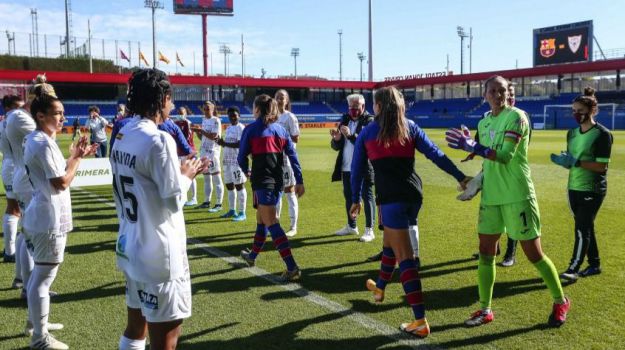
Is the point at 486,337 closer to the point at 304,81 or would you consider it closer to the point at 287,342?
the point at 287,342

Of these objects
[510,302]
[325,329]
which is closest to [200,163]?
[325,329]

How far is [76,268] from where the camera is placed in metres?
6.38

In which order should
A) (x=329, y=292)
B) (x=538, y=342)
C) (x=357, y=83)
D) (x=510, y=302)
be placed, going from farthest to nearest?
(x=357, y=83) < (x=329, y=292) < (x=510, y=302) < (x=538, y=342)

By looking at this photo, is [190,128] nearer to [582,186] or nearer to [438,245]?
[438,245]

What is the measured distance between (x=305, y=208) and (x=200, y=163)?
7594 millimetres

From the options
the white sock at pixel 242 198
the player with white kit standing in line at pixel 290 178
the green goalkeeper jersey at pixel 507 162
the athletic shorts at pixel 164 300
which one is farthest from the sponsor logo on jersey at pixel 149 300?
the white sock at pixel 242 198

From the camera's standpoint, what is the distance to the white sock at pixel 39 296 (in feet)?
13.1

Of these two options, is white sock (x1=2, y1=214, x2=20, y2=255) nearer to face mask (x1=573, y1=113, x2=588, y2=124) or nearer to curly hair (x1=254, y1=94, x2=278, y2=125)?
curly hair (x1=254, y1=94, x2=278, y2=125)

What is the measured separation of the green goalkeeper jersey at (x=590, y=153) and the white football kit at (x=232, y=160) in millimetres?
5611

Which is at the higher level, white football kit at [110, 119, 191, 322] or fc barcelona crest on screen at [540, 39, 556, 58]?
fc barcelona crest on screen at [540, 39, 556, 58]

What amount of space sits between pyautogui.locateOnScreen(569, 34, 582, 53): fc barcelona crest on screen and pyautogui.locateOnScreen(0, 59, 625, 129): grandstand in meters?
2.74

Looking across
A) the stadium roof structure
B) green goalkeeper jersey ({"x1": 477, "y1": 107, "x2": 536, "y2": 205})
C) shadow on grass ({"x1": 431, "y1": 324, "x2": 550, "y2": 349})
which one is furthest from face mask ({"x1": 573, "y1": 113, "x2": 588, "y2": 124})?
the stadium roof structure

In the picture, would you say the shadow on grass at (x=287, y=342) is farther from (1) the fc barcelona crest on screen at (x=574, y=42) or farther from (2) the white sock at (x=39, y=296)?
(1) the fc barcelona crest on screen at (x=574, y=42)

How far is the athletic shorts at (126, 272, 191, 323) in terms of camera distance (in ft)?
8.63
